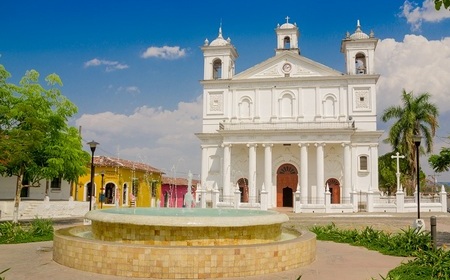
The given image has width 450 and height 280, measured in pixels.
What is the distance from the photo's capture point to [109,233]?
9094 millimetres

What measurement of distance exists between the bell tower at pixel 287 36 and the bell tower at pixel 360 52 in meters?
5.51

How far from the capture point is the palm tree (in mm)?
39406

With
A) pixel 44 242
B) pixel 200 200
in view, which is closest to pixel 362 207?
pixel 200 200

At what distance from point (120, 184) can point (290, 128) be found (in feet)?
61.4

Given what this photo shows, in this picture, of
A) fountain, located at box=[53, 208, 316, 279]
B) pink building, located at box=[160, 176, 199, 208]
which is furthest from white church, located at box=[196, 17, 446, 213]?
fountain, located at box=[53, 208, 316, 279]

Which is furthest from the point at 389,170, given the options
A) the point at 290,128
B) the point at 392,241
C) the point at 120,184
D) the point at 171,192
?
the point at 392,241

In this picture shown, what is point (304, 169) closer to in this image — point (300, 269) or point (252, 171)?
point (252, 171)

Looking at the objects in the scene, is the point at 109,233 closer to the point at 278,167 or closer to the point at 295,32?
the point at 278,167

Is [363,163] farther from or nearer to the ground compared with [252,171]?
farther from the ground

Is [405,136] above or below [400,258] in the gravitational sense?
above

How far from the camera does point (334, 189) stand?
3722 centimetres

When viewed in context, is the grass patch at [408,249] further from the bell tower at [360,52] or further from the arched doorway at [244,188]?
the bell tower at [360,52]

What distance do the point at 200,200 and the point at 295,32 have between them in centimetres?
1973

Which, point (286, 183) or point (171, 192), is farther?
point (171, 192)
